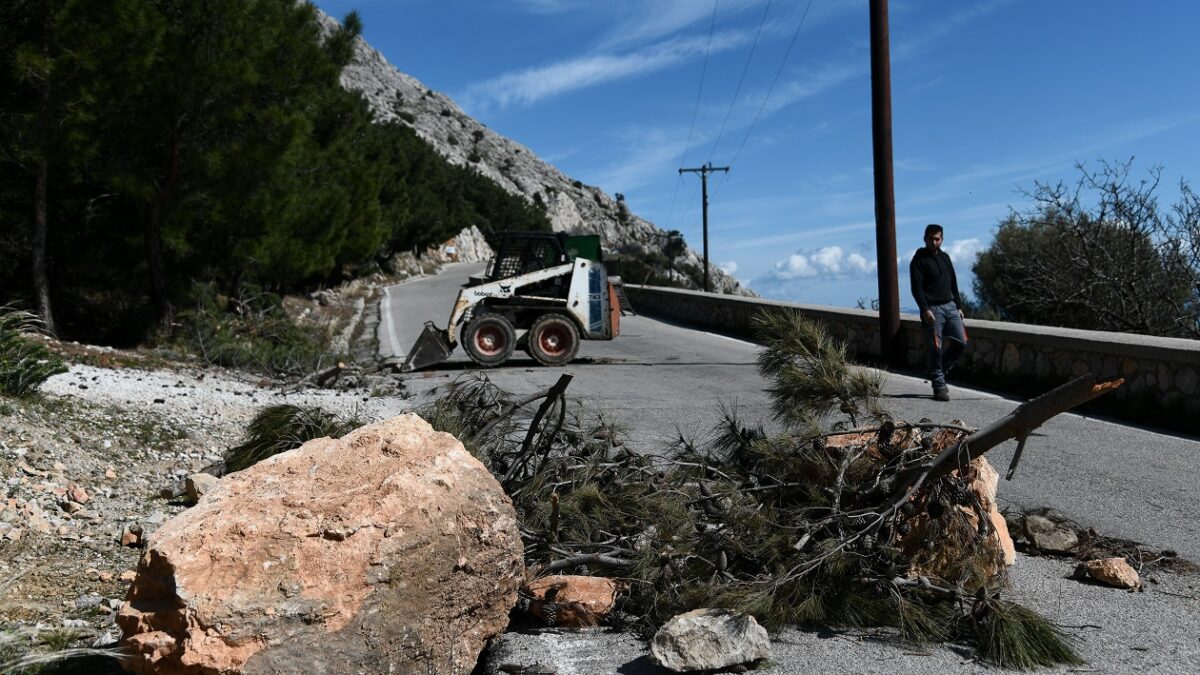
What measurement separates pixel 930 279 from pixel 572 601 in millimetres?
7399

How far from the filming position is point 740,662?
3311 millimetres

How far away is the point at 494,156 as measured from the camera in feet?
404

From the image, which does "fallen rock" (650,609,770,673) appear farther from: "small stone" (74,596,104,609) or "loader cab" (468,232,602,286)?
"loader cab" (468,232,602,286)

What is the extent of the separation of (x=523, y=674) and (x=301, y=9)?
16068 millimetres

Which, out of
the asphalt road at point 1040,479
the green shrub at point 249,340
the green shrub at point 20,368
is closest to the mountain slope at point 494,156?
the green shrub at point 249,340

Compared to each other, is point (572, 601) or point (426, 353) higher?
point (426, 353)

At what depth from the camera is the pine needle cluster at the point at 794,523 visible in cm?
368

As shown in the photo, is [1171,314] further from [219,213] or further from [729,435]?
[219,213]

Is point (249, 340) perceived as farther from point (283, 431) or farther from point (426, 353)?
point (283, 431)

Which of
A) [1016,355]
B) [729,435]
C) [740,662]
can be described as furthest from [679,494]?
[1016,355]

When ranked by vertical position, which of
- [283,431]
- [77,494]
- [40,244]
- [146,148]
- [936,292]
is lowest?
[77,494]

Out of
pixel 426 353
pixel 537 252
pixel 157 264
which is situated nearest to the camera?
pixel 426 353

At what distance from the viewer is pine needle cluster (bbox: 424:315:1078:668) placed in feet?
12.1

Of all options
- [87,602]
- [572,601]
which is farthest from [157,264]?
[572,601]
